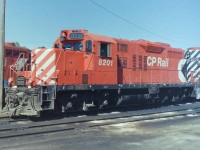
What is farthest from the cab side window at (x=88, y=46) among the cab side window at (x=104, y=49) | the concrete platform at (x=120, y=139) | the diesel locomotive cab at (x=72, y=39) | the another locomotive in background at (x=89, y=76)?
the concrete platform at (x=120, y=139)

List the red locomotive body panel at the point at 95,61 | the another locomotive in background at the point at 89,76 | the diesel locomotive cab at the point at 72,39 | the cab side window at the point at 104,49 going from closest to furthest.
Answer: the another locomotive in background at the point at 89,76
the red locomotive body panel at the point at 95,61
the diesel locomotive cab at the point at 72,39
the cab side window at the point at 104,49

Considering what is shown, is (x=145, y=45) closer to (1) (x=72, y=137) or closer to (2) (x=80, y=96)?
(2) (x=80, y=96)

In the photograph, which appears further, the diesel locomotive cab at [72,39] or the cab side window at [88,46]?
the diesel locomotive cab at [72,39]

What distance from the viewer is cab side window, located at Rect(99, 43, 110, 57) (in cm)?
1464

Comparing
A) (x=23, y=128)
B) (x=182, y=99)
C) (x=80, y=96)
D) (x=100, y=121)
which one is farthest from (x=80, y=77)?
(x=182, y=99)

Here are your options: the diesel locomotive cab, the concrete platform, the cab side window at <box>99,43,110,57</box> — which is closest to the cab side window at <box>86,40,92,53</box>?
the diesel locomotive cab

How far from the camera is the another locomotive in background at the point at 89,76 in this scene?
1266 cm

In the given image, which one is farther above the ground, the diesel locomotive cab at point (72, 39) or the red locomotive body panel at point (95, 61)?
the diesel locomotive cab at point (72, 39)

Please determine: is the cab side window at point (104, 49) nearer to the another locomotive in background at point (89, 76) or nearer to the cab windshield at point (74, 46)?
the another locomotive in background at point (89, 76)

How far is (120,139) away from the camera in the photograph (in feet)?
28.9

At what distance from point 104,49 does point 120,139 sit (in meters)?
6.76

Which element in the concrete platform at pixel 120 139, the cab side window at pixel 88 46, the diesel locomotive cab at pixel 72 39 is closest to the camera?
the concrete platform at pixel 120 139

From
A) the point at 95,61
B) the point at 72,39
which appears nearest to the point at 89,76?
the point at 95,61

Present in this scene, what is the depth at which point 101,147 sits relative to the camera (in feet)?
25.5
